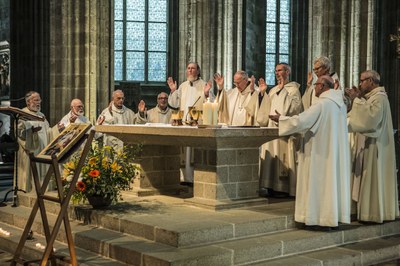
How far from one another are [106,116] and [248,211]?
404 centimetres

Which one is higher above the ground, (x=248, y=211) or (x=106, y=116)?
(x=106, y=116)

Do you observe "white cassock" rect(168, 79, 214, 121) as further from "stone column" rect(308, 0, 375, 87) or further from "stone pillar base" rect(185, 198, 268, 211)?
"stone column" rect(308, 0, 375, 87)

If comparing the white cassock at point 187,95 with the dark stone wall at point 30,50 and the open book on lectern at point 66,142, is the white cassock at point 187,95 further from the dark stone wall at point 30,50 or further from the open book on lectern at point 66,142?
the dark stone wall at point 30,50

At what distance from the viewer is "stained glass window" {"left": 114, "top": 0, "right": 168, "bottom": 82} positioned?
20047 millimetres

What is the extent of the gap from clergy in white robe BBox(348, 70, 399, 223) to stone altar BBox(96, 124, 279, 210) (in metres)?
1.07

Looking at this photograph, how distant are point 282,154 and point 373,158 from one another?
4.83 feet

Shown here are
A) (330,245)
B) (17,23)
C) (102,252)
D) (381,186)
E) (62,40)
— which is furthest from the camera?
(17,23)

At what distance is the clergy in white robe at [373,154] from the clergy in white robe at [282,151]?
107 cm

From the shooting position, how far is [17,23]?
62.1 feet

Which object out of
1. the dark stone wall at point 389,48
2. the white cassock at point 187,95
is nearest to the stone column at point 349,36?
the dark stone wall at point 389,48

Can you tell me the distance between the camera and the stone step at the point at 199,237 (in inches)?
Result: 249

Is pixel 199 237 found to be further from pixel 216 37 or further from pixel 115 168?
pixel 216 37

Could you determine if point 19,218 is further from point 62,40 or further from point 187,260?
point 62,40

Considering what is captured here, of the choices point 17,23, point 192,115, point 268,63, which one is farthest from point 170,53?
point 192,115
